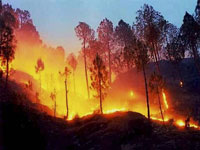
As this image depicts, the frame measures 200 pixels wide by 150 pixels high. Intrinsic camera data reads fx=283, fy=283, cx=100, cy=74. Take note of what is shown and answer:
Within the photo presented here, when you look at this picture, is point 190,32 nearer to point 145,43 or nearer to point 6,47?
point 145,43

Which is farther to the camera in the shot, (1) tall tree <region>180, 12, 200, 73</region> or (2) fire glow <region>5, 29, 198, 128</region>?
(2) fire glow <region>5, 29, 198, 128</region>

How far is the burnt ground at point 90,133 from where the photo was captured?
2372 cm

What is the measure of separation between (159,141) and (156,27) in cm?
3257

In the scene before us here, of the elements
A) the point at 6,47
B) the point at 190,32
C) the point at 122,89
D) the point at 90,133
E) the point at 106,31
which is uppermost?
the point at 106,31

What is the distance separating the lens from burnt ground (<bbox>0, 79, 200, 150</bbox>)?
23719mm

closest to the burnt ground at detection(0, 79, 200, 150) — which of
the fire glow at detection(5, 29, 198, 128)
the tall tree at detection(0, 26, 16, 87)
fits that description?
the fire glow at detection(5, 29, 198, 128)

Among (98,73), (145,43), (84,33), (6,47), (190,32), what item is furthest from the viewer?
(84,33)

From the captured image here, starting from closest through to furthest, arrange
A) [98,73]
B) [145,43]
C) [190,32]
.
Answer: [98,73] < [190,32] < [145,43]

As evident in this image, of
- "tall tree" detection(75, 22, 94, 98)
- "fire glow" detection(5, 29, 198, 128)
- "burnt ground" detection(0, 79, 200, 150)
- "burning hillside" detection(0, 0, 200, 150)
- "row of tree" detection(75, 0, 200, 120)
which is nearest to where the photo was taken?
"burnt ground" detection(0, 79, 200, 150)

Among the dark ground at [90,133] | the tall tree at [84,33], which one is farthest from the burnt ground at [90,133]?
the tall tree at [84,33]

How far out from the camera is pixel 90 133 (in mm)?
36500

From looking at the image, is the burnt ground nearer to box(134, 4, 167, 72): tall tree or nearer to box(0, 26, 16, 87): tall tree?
box(0, 26, 16, 87): tall tree

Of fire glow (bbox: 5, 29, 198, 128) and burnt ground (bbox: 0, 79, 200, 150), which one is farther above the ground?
fire glow (bbox: 5, 29, 198, 128)

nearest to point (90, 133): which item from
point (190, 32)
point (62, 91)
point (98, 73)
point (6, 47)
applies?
point (98, 73)
